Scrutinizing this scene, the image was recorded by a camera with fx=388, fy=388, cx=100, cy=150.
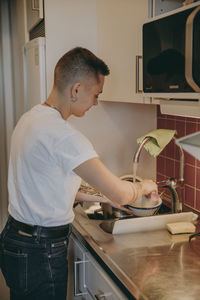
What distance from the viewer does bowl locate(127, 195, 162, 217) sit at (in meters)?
1.83

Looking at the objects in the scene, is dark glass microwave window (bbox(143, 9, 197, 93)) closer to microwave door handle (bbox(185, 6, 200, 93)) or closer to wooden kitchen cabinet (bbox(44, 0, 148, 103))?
microwave door handle (bbox(185, 6, 200, 93))

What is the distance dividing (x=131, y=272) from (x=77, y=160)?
42cm

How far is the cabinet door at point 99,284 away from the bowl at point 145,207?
1.13 feet

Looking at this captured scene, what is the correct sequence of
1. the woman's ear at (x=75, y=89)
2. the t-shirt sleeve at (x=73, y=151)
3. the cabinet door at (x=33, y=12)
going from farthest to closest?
the cabinet door at (x=33, y=12) → the woman's ear at (x=75, y=89) → the t-shirt sleeve at (x=73, y=151)

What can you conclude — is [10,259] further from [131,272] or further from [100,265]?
[131,272]

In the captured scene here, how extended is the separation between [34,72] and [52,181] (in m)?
1.04

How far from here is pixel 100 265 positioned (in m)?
1.50

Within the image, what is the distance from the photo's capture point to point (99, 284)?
58.4 inches

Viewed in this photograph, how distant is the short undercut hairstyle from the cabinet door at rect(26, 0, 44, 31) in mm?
758

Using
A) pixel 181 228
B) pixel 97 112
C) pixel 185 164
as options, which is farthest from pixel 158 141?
pixel 97 112

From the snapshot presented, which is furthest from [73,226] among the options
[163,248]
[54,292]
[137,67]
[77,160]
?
[137,67]

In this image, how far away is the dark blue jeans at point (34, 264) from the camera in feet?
5.09

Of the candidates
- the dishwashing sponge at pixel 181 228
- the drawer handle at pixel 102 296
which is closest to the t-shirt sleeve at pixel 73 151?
the drawer handle at pixel 102 296

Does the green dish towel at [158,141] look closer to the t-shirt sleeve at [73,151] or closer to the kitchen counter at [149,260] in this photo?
the kitchen counter at [149,260]
